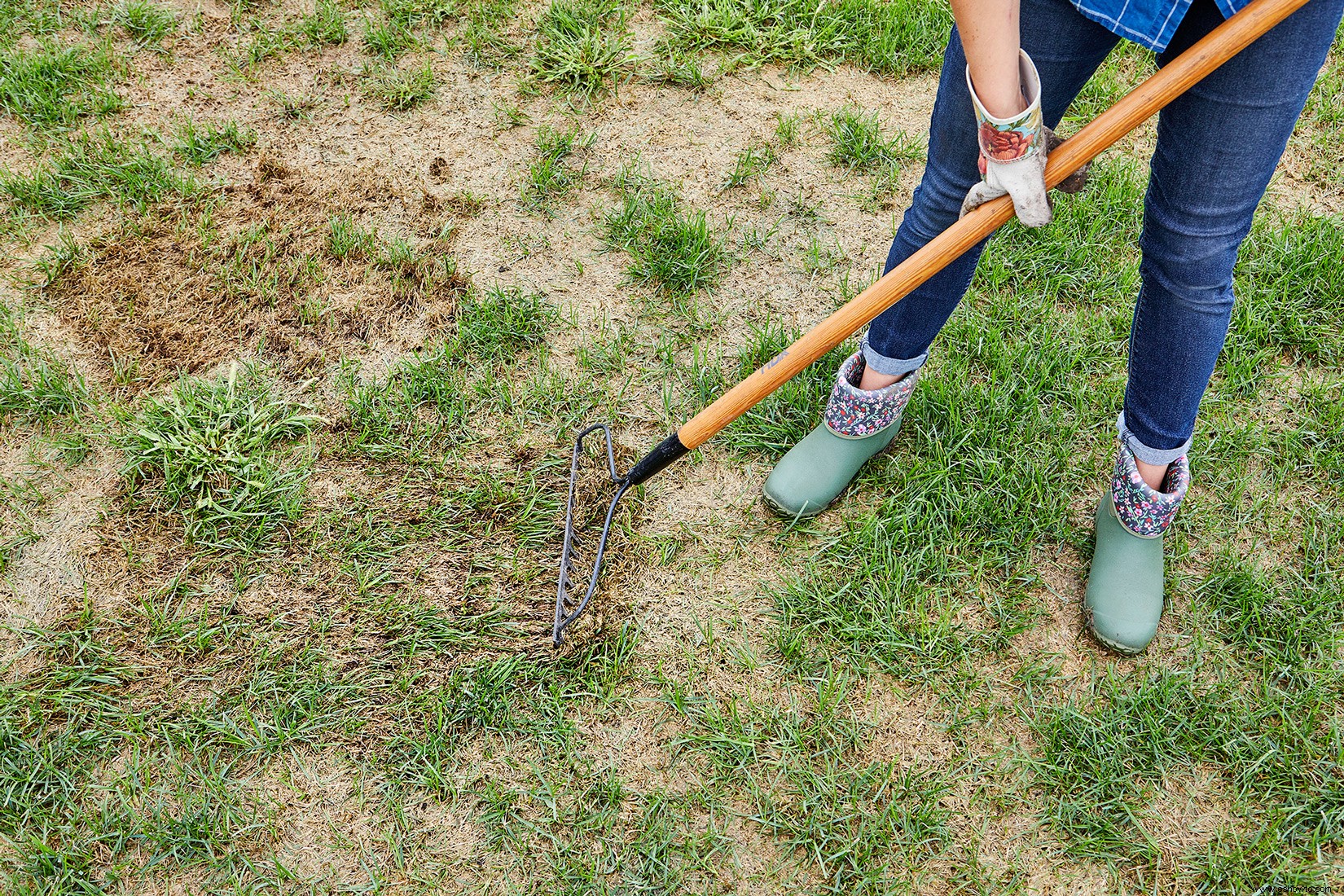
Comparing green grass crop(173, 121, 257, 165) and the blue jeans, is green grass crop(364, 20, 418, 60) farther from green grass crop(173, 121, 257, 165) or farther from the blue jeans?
the blue jeans

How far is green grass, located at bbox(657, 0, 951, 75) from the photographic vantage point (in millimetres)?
3447

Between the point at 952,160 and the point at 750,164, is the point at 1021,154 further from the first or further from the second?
the point at 750,164

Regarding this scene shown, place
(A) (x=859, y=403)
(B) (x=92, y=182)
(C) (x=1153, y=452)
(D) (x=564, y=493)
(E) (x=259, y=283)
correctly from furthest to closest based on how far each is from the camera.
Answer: (B) (x=92, y=182) → (E) (x=259, y=283) → (D) (x=564, y=493) → (A) (x=859, y=403) → (C) (x=1153, y=452)

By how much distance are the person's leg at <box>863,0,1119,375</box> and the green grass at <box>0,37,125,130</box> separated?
289cm

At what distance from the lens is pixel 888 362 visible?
7.39ft

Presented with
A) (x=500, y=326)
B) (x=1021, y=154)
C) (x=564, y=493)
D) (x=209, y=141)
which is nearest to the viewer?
(x=1021, y=154)

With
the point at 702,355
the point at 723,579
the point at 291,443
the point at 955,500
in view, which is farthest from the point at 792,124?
the point at 291,443

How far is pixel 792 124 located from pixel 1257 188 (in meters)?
1.83

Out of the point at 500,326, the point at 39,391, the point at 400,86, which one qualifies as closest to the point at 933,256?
the point at 500,326

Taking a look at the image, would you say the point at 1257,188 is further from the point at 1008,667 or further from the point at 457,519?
the point at 457,519

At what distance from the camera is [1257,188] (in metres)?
1.67

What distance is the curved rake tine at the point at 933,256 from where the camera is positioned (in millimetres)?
1505

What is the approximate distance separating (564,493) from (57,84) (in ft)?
8.35

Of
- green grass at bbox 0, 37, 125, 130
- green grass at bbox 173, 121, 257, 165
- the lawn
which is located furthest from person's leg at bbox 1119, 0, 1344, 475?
green grass at bbox 0, 37, 125, 130
